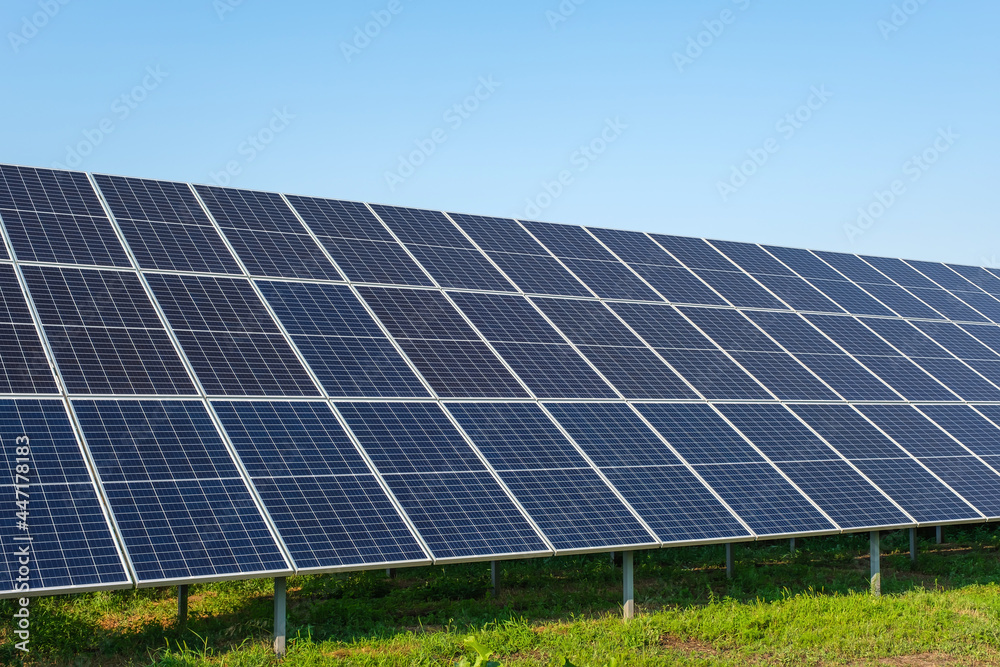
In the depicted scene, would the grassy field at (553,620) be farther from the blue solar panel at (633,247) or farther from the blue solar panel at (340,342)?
the blue solar panel at (633,247)

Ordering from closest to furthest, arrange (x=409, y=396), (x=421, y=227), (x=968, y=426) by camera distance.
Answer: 1. (x=409, y=396)
2. (x=968, y=426)
3. (x=421, y=227)

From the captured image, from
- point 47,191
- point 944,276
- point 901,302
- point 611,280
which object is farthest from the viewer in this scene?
point 944,276

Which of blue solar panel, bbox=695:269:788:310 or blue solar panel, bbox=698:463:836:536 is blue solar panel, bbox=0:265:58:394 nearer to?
blue solar panel, bbox=698:463:836:536

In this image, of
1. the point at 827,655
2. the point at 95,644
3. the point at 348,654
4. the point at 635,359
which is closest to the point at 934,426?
the point at 635,359

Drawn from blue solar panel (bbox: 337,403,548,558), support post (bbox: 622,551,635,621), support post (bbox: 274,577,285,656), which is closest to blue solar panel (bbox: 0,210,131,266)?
blue solar panel (bbox: 337,403,548,558)

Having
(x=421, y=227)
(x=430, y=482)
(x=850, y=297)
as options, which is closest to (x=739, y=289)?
(x=850, y=297)

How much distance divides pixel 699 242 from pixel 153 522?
66.1 ft

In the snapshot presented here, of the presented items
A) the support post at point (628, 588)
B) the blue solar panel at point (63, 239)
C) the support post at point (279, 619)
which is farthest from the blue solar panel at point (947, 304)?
the blue solar panel at point (63, 239)

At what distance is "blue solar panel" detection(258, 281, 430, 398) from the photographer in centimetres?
1730

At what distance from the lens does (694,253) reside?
28.1 meters

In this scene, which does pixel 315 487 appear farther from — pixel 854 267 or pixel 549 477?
pixel 854 267

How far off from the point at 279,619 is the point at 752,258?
783 inches

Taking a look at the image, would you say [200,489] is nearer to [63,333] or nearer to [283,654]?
[283,654]

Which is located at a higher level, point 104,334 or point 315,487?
point 104,334
